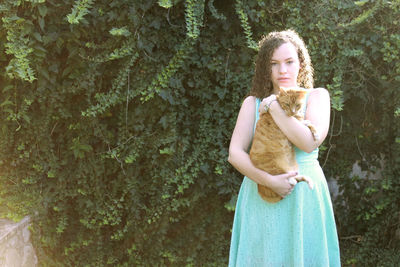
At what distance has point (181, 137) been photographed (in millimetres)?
3574

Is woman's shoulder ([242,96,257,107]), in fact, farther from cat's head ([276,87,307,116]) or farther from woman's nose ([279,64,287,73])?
cat's head ([276,87,307,116])

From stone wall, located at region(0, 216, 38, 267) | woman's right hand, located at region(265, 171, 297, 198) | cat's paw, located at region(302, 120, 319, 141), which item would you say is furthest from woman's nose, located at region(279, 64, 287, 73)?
stone wall, located at region(0, 216, 38, 267)

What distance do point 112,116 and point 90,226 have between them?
102cm

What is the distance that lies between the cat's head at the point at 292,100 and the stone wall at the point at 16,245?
2572 millimetres

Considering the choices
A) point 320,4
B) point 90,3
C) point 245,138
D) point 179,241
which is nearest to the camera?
point 245,138

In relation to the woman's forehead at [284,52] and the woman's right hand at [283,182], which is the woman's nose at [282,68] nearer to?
the woman's forehead at [284,52]

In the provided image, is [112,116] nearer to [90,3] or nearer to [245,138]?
[90,3]

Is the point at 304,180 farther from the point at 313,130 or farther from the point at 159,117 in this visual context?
the point at 159,117

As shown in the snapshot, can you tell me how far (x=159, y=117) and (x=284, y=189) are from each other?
184 cm

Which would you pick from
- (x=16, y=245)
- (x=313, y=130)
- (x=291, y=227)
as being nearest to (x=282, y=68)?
(x=313, y=130)

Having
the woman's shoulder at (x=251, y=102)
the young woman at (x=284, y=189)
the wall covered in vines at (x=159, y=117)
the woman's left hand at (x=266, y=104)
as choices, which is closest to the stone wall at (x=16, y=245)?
the wall covered in vines at (x=159, y=117)

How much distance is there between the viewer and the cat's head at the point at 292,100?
187cm

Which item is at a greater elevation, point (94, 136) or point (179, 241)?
point (94, 136)

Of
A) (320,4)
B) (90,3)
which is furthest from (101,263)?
(320,4)
